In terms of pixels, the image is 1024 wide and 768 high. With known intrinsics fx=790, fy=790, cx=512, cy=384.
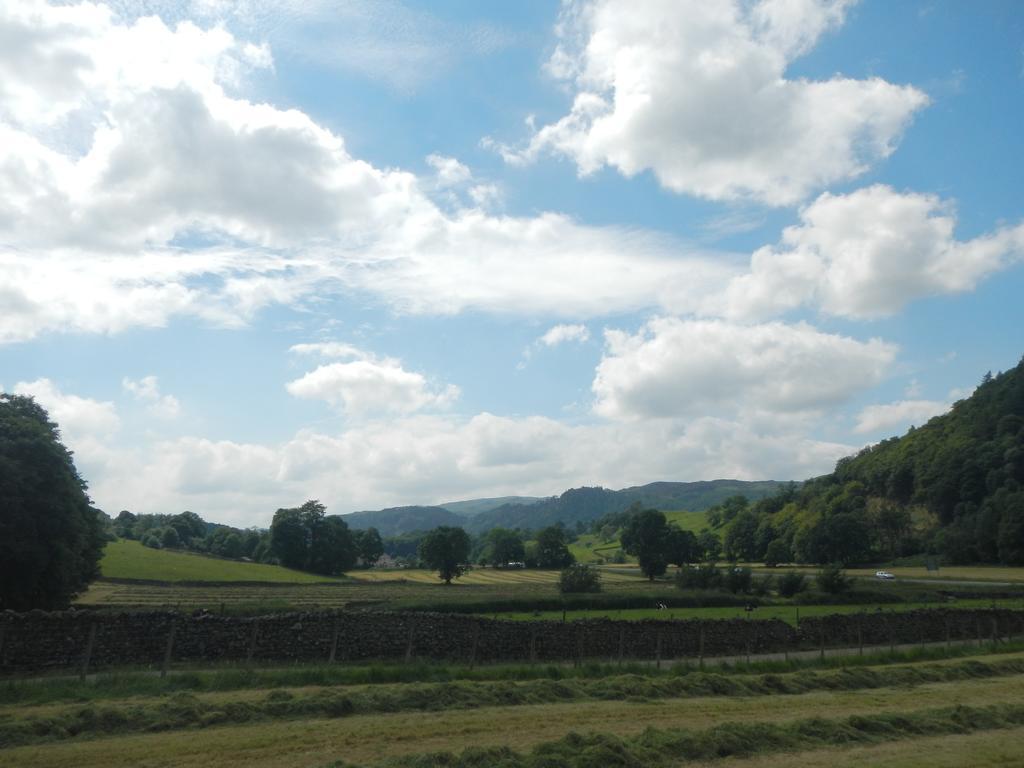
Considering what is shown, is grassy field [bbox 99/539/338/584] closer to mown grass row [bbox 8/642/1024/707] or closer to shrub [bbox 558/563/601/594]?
shrub [bbox 558/563/601/594]

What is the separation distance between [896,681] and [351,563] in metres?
97.4

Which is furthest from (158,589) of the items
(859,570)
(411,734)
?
(859,570)

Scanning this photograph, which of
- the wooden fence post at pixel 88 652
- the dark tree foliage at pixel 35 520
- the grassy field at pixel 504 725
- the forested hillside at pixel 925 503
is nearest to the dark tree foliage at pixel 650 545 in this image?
the forested hillside at pixel 925 503

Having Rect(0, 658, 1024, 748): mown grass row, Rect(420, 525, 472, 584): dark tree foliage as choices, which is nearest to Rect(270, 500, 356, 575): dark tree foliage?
Rect(420, 525, 472, 584): dark tree foliage

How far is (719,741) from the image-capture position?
44.5 ft

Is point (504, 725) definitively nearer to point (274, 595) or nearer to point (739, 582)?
point (274, 595)

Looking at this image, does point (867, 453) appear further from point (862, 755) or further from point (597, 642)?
point (862, 755)

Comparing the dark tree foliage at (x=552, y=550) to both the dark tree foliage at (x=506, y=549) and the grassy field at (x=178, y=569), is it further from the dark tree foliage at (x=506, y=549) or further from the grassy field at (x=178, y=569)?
the grassy field at (x=178, y=569)

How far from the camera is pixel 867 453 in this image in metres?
186

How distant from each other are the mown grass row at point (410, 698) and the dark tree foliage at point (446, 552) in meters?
83.9

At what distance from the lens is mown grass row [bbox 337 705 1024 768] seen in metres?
12.1

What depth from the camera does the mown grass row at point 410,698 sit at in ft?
45.1

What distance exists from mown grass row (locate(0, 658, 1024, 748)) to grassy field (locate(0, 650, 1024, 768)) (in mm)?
40

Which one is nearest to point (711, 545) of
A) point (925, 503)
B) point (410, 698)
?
point (925, 503)
